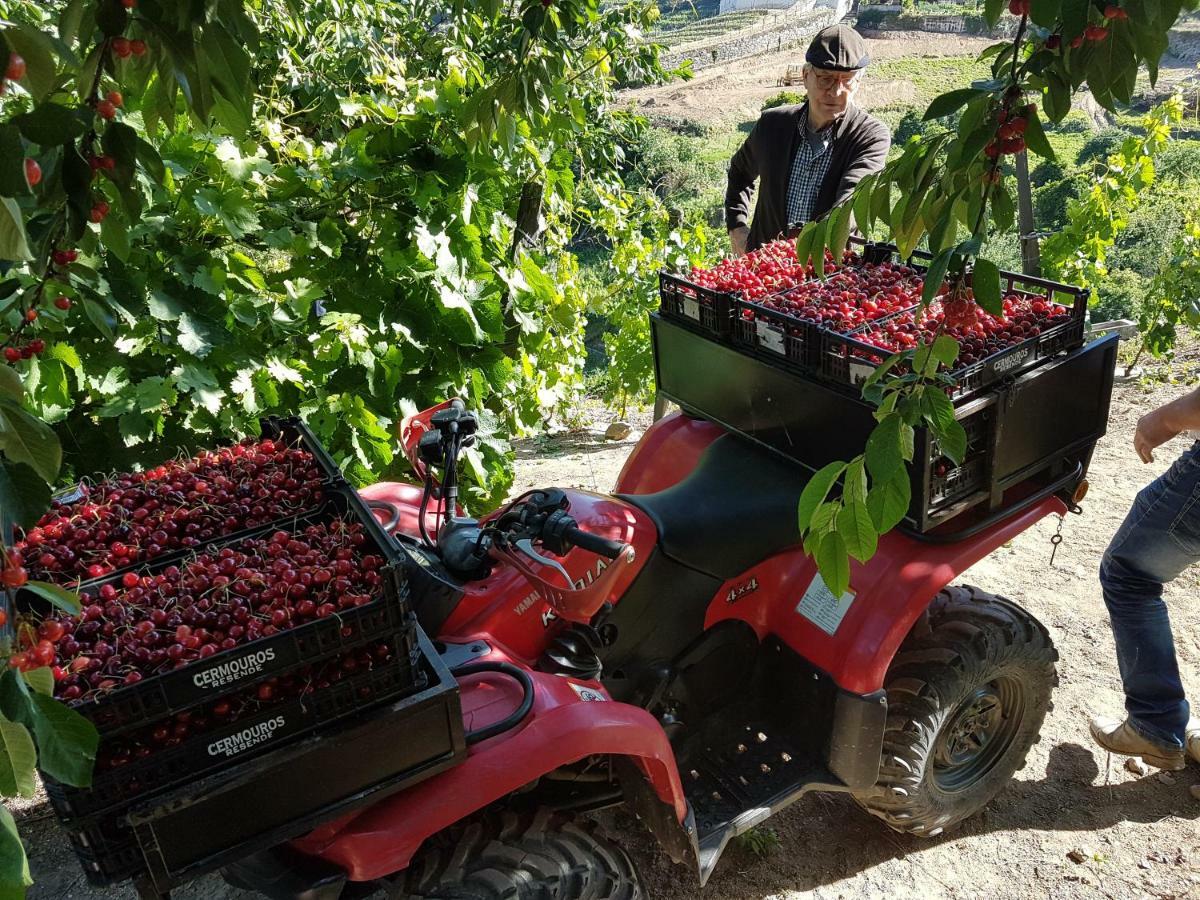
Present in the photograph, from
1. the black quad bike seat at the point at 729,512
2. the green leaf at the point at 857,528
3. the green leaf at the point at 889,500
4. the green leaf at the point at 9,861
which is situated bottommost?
the black quad bike seat at the point at 729,512

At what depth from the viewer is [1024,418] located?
8.31 ft

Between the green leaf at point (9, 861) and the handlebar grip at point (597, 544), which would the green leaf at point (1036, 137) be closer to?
the handlebar grip at point (597, 544)

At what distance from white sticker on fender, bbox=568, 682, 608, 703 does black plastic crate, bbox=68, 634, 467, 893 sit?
13.7 inches

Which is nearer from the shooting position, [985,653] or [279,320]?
[985,653]

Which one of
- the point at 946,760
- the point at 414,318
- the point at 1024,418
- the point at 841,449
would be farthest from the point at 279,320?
the point at 946,760

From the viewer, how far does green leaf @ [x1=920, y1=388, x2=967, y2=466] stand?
4.24 ft

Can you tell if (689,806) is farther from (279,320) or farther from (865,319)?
(279,320)

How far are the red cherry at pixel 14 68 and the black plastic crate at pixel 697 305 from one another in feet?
7.02

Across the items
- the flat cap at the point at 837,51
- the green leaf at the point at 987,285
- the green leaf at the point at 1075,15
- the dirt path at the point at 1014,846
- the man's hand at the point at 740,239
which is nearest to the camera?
the green leaf at the point at 1075,15

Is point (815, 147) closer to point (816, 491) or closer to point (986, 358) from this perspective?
point (986, 358)

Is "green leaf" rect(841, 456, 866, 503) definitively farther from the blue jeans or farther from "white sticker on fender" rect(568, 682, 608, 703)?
the blue jeans

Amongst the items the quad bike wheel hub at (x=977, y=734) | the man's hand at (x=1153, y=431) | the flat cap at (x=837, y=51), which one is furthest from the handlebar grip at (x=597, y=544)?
the flat cap at (x=837, y=51)

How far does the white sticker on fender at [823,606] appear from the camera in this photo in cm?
258

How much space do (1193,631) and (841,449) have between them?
2.37 meters
